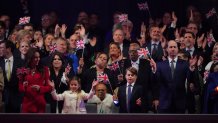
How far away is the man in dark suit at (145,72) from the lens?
6.04 metres

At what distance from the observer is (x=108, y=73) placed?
6.09 m

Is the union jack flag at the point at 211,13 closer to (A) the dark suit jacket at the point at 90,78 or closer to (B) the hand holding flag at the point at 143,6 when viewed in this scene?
(B) the hand holding flag at the point at 143,6

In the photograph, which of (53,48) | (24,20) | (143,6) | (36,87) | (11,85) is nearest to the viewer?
(36,87)

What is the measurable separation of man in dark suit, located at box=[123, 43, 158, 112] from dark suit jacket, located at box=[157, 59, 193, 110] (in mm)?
122

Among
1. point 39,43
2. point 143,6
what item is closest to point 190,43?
point 143,6

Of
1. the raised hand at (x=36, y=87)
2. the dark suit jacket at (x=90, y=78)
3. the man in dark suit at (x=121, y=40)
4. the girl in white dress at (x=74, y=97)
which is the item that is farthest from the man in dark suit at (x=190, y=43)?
the raised hand at (x=36, y=87)

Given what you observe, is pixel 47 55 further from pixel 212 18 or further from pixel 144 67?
pixel 212 18

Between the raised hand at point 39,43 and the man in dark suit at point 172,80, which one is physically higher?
the raised hand at point 39,43

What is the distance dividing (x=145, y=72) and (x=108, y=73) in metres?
0.46

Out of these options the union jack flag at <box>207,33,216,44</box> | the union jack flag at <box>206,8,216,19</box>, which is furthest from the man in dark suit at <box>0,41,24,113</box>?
the union jack flag at <box>206,8,216,19</box>

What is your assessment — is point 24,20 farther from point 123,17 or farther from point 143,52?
point 143,52

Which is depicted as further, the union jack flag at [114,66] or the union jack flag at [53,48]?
the union jack flag at [53,48]

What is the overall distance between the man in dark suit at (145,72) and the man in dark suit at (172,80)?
4.8 inches
